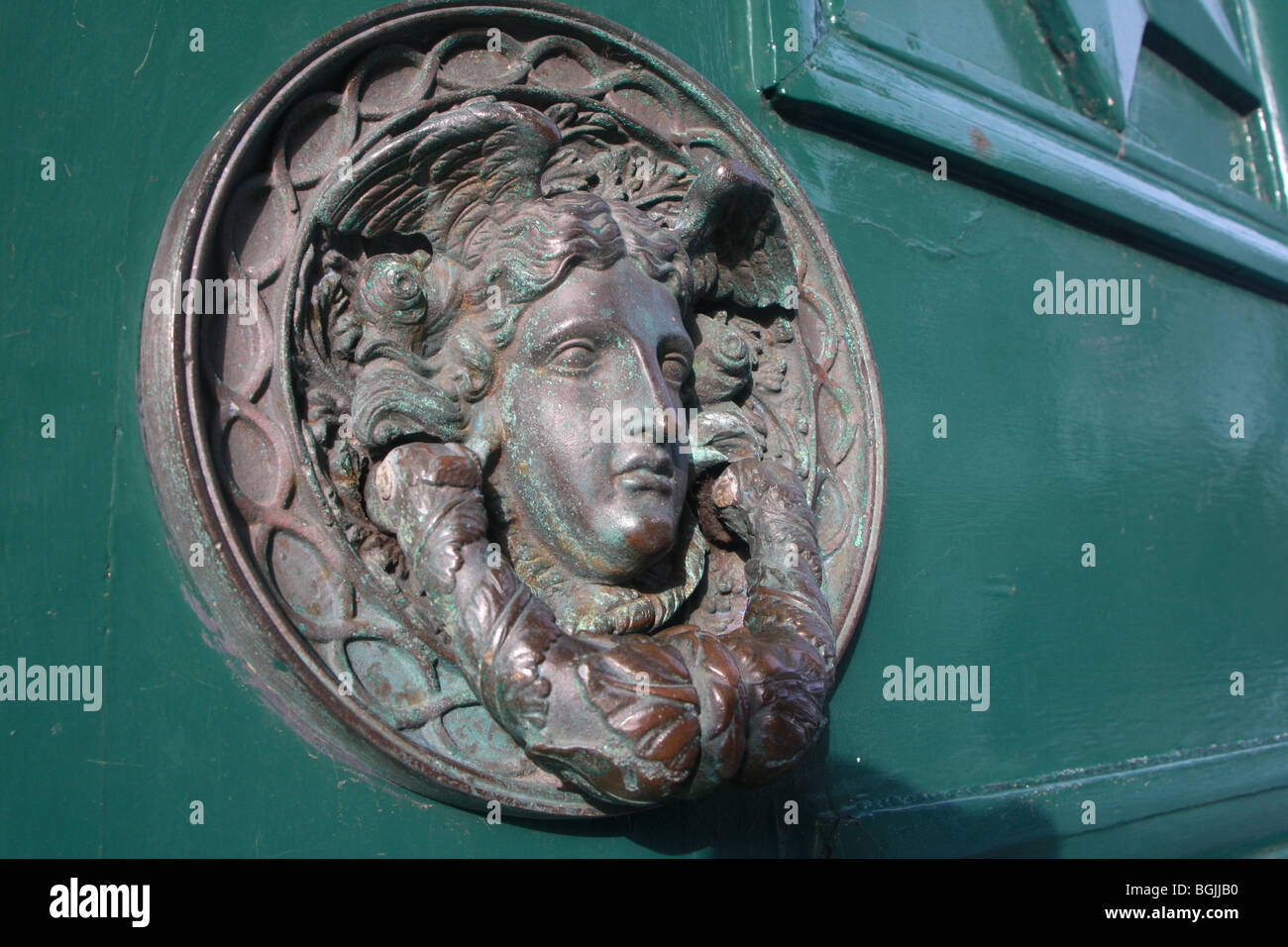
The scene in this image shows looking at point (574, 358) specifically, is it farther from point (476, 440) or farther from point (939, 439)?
point (939, 439)

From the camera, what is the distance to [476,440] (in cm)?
105

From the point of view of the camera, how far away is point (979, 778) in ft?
4.72

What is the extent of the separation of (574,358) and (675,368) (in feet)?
0.46

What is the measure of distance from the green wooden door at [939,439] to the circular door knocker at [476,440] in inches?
3.3

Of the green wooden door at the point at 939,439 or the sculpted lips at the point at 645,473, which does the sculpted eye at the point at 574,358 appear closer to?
the sculpted lips at the point at 645,473

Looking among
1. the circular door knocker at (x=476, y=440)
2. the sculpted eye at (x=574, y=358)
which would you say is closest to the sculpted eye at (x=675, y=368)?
the circular door knocker at (x=476, y=440)

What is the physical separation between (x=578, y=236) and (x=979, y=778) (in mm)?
1022

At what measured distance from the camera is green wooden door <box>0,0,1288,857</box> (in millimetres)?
951

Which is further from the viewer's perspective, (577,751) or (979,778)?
(979,778)

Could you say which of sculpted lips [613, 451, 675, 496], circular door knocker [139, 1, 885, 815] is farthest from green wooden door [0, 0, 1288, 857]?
sculpted lips [613, 451, 675, 496]

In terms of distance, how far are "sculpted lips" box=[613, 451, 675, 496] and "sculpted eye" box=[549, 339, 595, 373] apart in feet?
0.40

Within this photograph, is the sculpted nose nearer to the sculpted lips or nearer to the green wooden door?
the sculpted lips

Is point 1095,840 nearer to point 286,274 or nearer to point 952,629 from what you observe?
point 952,629
